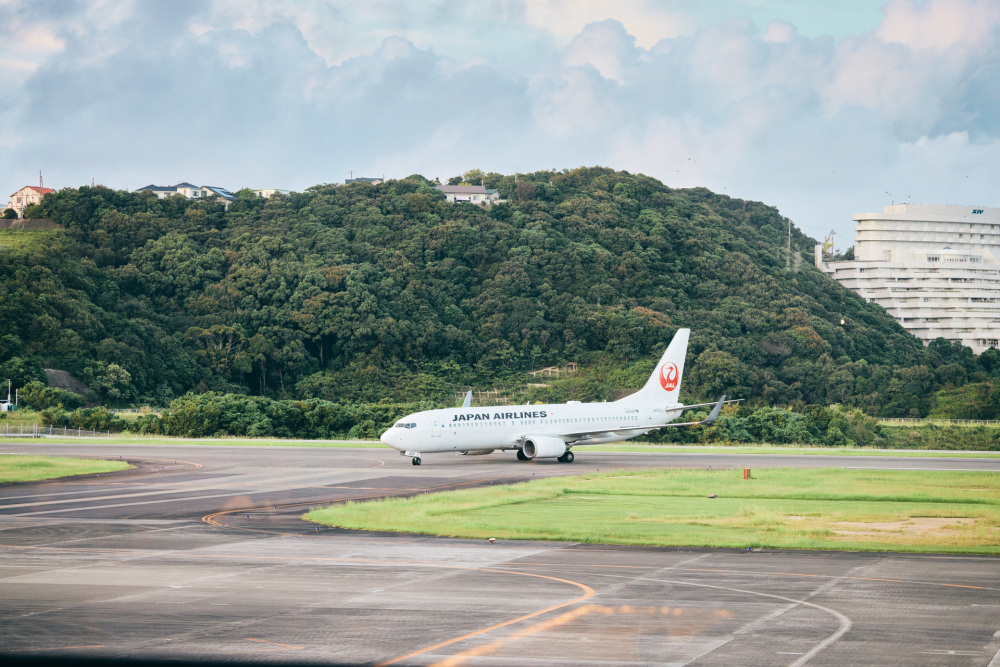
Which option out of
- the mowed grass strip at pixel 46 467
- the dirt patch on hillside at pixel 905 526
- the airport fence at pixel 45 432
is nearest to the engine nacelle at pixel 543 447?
the mowed grass strip at pixel 46 467

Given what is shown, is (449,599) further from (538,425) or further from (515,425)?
(538,425)

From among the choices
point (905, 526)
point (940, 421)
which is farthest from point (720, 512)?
point (940, 421)

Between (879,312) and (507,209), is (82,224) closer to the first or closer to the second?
(507,209)

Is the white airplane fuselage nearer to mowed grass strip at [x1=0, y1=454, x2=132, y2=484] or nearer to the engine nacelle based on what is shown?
the engine nacelle

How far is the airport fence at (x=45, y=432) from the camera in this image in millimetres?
90562

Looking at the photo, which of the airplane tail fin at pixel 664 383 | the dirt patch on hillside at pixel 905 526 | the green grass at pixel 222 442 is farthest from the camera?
the green grass at pixel 222 442

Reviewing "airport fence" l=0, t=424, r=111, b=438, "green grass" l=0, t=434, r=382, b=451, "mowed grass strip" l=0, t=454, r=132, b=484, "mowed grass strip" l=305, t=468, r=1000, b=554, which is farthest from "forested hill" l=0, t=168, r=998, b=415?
"mowed grass strip" l=305, t=468, r=1000, b=554

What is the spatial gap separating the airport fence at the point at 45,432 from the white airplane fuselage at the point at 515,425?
1769 inches

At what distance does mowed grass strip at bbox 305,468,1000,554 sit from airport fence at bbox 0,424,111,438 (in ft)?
196

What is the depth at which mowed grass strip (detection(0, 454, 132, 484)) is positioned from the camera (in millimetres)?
51141

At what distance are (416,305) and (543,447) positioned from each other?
82768 millimetres

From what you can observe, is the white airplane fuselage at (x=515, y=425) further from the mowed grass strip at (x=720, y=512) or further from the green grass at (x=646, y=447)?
the mowed grass strip at (x=720, y=512)

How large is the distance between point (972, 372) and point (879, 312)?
90.6 feet

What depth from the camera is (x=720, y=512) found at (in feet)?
120
